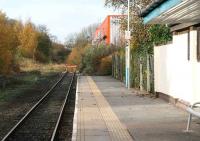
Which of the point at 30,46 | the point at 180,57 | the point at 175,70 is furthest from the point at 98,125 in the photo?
the point at 30,46

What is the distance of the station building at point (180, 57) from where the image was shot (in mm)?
13766

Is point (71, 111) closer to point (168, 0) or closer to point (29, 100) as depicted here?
point (29, 100)

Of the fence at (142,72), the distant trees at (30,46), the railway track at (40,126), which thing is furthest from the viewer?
the distant trees at (30,46)

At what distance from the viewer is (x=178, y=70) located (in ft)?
62.2

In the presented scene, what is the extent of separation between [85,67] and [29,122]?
4454 centimetres

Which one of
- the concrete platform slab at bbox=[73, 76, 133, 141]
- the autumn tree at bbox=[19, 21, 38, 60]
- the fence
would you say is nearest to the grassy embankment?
the autumn tree at bbox=[19, 21, 38, 60]

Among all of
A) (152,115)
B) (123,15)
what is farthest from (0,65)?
(152,115)

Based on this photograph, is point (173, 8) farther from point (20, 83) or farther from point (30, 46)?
point (30, 46)

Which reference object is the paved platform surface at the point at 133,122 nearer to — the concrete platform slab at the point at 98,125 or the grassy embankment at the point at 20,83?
the concrete platform slab at the point at 98,125

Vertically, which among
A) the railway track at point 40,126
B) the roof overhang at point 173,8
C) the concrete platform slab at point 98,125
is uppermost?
the roof overhang at point 173,8

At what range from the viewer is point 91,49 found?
202ft

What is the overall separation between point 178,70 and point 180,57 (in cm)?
52

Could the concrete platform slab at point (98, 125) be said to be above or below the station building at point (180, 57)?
below

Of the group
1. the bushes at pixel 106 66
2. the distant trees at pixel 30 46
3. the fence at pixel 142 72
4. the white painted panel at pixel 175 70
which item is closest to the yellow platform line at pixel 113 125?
the white painted panel at pixel 175 70
